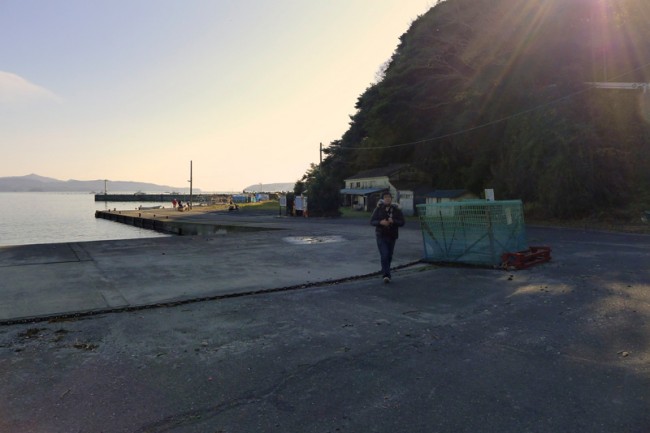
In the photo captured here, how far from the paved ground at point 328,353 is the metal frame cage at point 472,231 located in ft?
3.92

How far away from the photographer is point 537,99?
29.1 meters

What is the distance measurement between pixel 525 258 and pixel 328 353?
7.53m

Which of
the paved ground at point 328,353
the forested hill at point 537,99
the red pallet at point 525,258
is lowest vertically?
the paved ground at point 328,353

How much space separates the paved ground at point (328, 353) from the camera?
10.6 ft

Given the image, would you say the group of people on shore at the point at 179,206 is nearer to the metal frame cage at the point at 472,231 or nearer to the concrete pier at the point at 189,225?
the concrete pier at the point at 189,225

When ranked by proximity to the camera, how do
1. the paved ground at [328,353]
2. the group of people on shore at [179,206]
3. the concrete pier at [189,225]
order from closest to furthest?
the paved ground at [328,353] → the concrete pier at [189,225] → the group of people on shore at [179,206]

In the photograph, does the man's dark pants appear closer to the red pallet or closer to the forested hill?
the red pallet

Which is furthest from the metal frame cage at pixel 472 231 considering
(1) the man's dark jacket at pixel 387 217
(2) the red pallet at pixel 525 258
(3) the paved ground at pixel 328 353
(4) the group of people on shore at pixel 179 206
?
(4) the group of people on shore at pixel 179 206

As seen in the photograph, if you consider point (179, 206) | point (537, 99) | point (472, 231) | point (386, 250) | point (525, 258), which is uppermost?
point (537, 99)

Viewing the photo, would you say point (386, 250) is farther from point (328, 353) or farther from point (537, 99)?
point (537, 99)

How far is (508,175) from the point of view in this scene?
29.6m

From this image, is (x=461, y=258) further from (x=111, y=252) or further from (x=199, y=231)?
(x=199, y=231)

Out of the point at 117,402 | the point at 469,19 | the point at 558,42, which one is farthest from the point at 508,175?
the point at 117,402

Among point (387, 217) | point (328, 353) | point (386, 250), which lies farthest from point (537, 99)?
point (328, 353)
